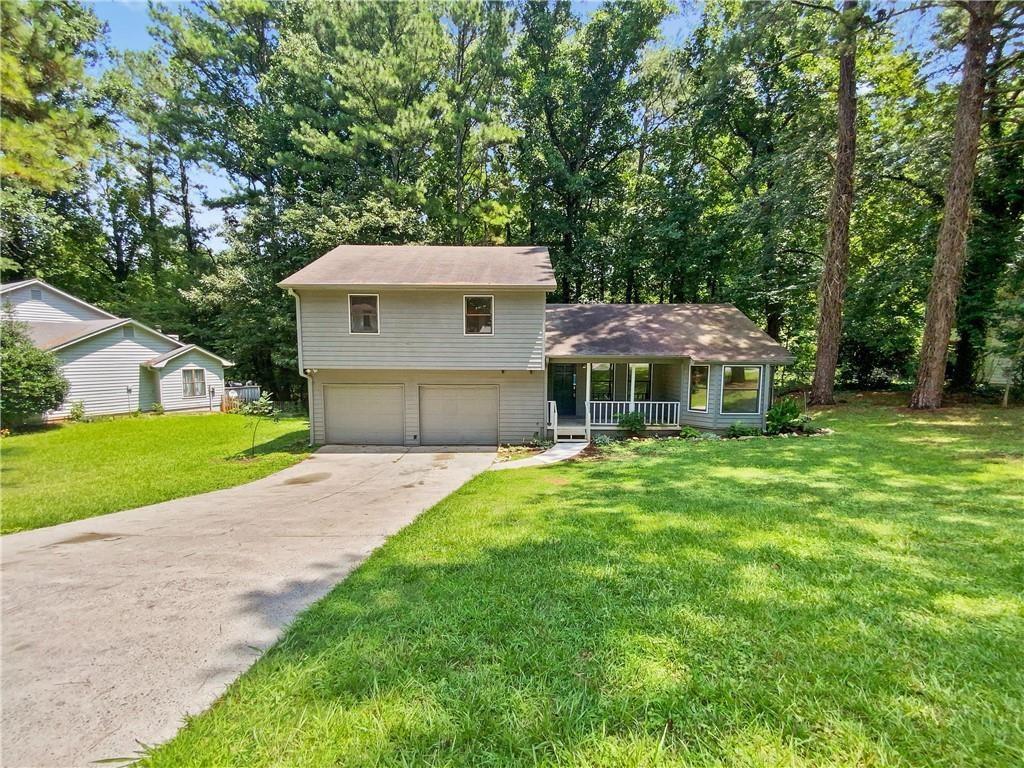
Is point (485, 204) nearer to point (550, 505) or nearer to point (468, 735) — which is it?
point (550, 505)

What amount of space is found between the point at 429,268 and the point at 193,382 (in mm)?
15062

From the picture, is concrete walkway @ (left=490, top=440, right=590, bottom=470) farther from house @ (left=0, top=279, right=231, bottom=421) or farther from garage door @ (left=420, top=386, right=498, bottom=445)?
house @ (left=0, top=279, right=231, bottom=421)

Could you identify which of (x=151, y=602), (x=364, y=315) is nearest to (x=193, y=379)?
(x=364, y=315)

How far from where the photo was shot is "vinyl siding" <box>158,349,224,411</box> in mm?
18867

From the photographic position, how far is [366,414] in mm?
12492

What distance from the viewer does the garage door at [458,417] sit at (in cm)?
1249

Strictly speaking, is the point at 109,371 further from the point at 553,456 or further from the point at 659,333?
the point at 659,333

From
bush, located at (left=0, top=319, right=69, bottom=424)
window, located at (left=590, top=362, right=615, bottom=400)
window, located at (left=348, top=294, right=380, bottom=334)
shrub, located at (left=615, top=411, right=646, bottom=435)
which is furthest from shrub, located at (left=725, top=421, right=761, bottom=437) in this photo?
bush, located at (left=0, top=319, right=69, bottom=424)

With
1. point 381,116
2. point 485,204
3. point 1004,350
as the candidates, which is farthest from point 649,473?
point 381,116

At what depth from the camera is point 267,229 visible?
65.8 feet

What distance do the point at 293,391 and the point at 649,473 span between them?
20252mm

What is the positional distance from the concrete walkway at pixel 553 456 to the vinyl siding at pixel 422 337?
7.83 feet

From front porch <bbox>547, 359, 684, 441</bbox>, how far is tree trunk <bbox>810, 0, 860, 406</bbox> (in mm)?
5421

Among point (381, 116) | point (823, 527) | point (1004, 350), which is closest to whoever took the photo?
point (823, 527)
